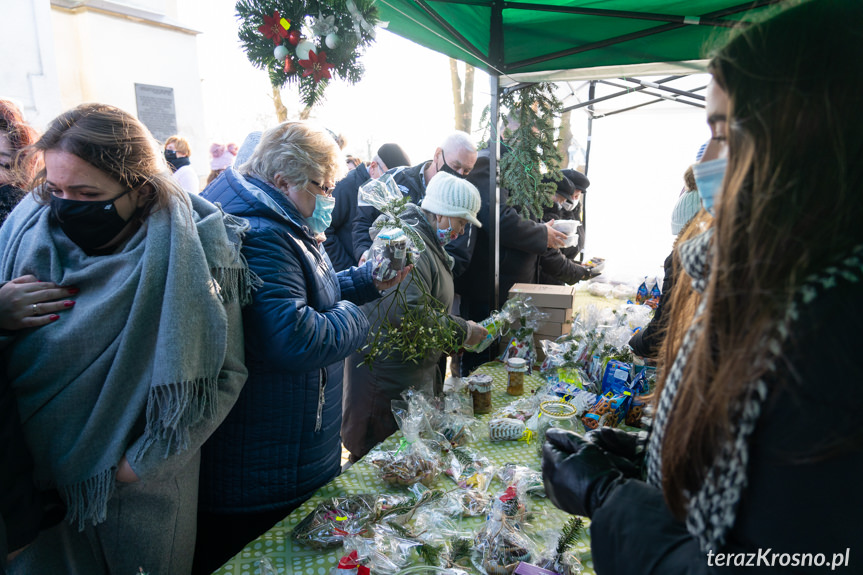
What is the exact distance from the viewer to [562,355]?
9.52ft

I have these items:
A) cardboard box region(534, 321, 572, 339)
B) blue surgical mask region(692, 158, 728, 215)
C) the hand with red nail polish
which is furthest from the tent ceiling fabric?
blue surgical mask region(692, 158, 728, 215)

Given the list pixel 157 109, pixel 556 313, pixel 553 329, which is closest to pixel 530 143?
pixel 556 313

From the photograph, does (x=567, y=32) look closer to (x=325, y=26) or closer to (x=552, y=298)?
(x=552, y=298)

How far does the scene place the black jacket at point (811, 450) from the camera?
25.2 inches

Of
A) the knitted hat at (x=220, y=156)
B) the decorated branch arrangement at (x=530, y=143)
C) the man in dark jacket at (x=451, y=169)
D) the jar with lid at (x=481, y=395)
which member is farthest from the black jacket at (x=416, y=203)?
the knitted hat at (x=220, y=156)

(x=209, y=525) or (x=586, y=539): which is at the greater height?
(x=586, y=539)

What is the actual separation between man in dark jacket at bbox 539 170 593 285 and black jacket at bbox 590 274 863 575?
361 cm

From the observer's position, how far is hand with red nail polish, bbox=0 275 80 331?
1324mm

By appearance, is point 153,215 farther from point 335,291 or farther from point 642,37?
point 642,37

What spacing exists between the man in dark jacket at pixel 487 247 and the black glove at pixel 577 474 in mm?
2492

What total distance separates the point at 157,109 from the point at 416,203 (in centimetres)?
873

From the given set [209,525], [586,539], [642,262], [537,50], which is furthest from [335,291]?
[642,262]

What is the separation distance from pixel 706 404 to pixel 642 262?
29.5 feet

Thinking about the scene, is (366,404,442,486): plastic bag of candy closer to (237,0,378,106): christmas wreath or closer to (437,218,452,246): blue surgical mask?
(437,218,452,246): blue surgical mask
